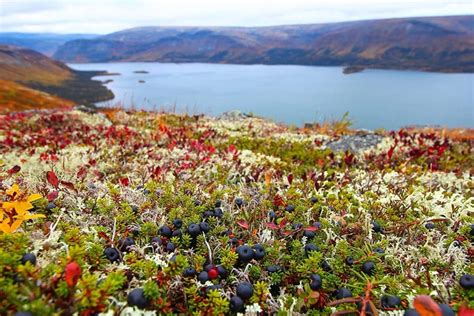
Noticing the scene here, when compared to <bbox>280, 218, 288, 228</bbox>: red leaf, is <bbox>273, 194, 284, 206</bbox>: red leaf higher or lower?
lower

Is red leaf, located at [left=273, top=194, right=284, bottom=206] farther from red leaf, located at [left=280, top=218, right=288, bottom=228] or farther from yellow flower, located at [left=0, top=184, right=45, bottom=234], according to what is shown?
yellow flower, located at [left=0, top=184, right=45, bottom=234]

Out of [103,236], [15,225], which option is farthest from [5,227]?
[103,236]

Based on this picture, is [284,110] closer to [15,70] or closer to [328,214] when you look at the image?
[328,214]

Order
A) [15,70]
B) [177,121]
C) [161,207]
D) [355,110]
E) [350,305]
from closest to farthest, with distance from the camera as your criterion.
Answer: [350,305] → [161,207] → [177,121] → [355,110] → [15,70]

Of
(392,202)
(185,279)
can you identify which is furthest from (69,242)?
(392,202)

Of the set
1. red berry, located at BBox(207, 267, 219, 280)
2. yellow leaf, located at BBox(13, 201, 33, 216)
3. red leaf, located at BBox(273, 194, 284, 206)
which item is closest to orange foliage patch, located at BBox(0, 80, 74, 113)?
red leaf, located at BBox(273, 194, 284, 206)

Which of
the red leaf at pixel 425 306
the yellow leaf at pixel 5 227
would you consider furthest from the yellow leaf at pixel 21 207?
the red leaf at pixel 425 306

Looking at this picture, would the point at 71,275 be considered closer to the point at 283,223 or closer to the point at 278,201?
the point at 283,223

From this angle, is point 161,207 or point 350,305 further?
point 161,207

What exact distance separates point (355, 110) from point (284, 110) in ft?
60.8

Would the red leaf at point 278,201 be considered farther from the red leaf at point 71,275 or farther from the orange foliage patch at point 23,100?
the orange foliage patch at point 23,100

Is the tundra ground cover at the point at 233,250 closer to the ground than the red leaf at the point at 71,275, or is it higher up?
closer to the ground

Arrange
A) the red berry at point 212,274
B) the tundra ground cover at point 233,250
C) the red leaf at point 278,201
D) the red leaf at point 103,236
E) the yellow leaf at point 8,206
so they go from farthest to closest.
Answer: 1. the red leaf at point 278,201
2. the red leaf at point 103,236
3. the yellow leaf at point 8,206
4. the red berry at point 212,274
5. the tundra ground cover at point 233,250

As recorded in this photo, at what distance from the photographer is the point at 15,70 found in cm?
19675
